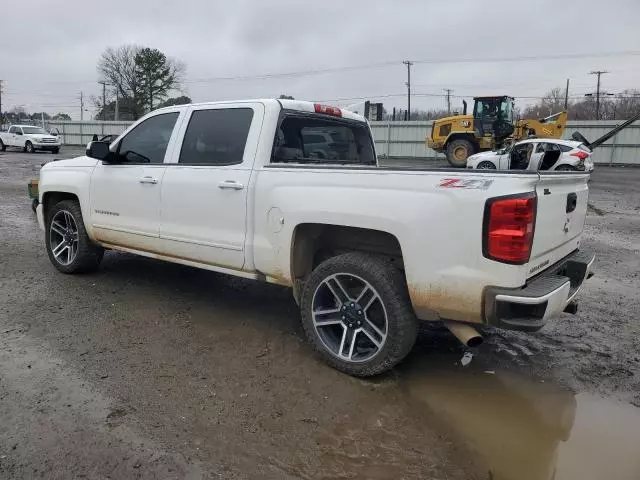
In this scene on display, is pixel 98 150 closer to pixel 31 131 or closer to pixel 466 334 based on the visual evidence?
pixel 466 334

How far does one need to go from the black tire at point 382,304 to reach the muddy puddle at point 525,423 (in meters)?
0.29

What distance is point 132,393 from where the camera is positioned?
136 inches

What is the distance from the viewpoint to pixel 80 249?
5.77 m

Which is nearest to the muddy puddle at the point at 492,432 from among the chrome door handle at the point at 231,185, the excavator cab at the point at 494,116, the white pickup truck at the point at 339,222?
the white pickup truck at the point at 339,222

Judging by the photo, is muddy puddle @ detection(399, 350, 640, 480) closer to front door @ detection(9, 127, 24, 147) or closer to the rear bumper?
the rear bumper

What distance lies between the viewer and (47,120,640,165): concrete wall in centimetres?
3088

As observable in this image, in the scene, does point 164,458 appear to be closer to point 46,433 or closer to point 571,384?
point 46,433

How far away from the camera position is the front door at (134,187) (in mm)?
4969

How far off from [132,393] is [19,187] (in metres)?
13.9

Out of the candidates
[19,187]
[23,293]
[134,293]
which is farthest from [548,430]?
[19,187]

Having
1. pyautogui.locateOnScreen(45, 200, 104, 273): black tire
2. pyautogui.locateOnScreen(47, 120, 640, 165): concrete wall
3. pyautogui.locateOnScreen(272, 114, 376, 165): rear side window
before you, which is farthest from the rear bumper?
pyautogui.locateOnScreen(47, 120, 640, 165): concrete wall

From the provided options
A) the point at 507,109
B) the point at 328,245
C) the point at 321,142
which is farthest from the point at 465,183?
the point at 507,109

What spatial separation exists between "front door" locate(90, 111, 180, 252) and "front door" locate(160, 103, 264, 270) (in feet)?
0.60

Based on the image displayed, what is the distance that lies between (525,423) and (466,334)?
64cm
